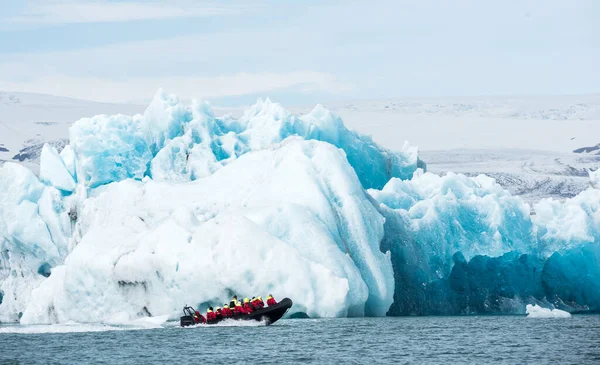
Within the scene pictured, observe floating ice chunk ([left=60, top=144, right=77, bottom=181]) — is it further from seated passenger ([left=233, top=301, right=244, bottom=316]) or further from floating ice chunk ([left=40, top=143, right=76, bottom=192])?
seated passenger ([left=233, top=301, right=244, bottom=316])

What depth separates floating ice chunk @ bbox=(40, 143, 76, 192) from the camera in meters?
52.7

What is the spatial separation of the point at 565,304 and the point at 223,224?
18.8 metres

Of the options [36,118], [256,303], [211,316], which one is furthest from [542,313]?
[36,118]

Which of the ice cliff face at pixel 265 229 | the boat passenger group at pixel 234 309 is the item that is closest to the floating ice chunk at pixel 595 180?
the ice cliff face at pixel 265 229

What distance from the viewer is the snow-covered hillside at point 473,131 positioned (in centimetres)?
Answer: 9825

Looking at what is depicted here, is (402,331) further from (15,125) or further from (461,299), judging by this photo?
(15,125)

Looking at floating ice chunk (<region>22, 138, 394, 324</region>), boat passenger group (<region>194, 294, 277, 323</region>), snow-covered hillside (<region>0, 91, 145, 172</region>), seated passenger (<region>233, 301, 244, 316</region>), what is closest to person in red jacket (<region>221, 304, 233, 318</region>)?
boat passenger group (<region>194, 294, 277, 323</region>)

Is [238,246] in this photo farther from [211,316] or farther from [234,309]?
[211,316]

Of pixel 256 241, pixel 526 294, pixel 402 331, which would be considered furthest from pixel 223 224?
pixel 526 294

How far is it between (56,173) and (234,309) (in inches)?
724

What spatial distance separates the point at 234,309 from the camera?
1483 inches

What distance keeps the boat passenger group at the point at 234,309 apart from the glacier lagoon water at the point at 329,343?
413 mm

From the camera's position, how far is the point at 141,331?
1485 inches

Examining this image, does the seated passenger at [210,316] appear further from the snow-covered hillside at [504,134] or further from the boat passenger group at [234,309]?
the snow-covered hillside at [504,134]
